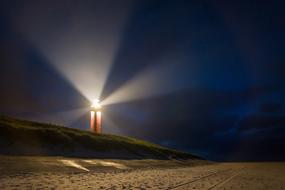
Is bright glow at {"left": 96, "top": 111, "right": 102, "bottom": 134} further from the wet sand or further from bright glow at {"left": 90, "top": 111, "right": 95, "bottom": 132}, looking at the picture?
the wet sand

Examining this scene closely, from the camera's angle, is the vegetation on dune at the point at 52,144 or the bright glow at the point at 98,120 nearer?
the vegetation on dune at the point at 52,144

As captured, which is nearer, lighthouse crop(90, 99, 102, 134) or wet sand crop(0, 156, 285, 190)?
wet sand crop(0, 156, 285, 190)

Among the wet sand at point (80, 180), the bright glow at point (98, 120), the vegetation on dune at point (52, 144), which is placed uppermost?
the bright glow at point (98, 120)

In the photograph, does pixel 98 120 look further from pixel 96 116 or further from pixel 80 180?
pixel 80 180

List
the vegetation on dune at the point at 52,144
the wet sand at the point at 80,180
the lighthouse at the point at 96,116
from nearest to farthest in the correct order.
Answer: the wet sand at the point at 80,180, the vegetation on dune at the point at 52,144, the lighthouse at the point at 96,116

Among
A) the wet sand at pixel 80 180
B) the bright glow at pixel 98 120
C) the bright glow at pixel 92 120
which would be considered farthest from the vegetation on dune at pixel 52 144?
the bright glow at pixel 92 120

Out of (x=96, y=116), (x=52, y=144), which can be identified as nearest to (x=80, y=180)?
(x=52, y=144)

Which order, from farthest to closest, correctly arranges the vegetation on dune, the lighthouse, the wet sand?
the lighthouse, the vegetation on dune, the wet sand

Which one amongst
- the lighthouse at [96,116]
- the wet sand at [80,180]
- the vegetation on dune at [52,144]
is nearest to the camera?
the wet sand at [80,180]

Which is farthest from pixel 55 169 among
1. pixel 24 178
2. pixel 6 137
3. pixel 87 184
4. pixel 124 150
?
pixel 124 150

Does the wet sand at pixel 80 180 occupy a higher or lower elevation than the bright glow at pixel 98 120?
lower

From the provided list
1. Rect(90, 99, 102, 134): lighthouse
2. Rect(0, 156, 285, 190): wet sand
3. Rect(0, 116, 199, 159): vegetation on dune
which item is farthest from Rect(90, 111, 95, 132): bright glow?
Rect(0, 156, 285, 190): wet sand

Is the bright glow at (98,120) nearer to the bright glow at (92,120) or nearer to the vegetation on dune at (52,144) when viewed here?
the bright glow at (92,120)

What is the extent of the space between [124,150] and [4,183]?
2610cm
